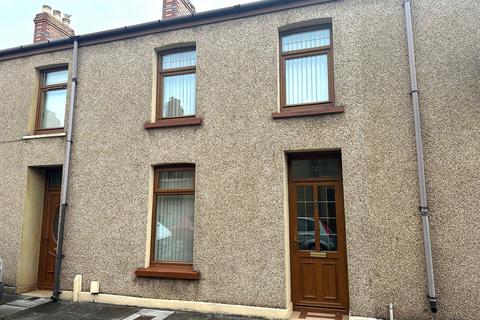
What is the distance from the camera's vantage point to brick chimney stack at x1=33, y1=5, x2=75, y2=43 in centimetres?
910

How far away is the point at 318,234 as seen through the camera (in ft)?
20.3

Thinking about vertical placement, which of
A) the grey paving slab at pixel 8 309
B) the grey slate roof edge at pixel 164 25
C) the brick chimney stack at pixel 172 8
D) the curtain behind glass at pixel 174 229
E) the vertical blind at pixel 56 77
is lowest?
the grey paving slab at pixel 8 309

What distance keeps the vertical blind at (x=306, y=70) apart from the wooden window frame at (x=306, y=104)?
4 centimetres

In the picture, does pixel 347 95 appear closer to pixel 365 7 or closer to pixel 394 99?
pixel 394 99

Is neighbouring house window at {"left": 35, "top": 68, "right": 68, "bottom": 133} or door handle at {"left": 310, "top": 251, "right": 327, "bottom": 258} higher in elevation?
neighbouring house window at {"left": 35, "top": 68, "right": 68, "bottom": 133}

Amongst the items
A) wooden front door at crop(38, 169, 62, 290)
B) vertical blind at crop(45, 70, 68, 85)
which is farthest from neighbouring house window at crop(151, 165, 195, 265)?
vertical blind at crop(45, 70, 68, 85)

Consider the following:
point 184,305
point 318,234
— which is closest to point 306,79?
point 318,234

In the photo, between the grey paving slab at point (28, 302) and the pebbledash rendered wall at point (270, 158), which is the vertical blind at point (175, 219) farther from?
the grey paving slab at point (28, 302)

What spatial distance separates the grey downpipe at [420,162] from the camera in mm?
5184

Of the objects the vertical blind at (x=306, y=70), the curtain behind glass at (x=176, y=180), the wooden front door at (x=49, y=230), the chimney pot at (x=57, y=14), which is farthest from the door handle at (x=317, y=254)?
the chimney pot at (x=57, y=14)

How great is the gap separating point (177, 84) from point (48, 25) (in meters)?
4.76

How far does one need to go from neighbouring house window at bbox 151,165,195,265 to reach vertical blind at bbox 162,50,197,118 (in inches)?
50.1

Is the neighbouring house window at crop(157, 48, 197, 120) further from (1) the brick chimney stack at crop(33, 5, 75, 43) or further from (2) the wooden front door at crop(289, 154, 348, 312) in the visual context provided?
(1) the brick chimney stack at crop(33, 5, 75, 43)

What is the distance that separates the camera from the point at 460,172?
541cm
